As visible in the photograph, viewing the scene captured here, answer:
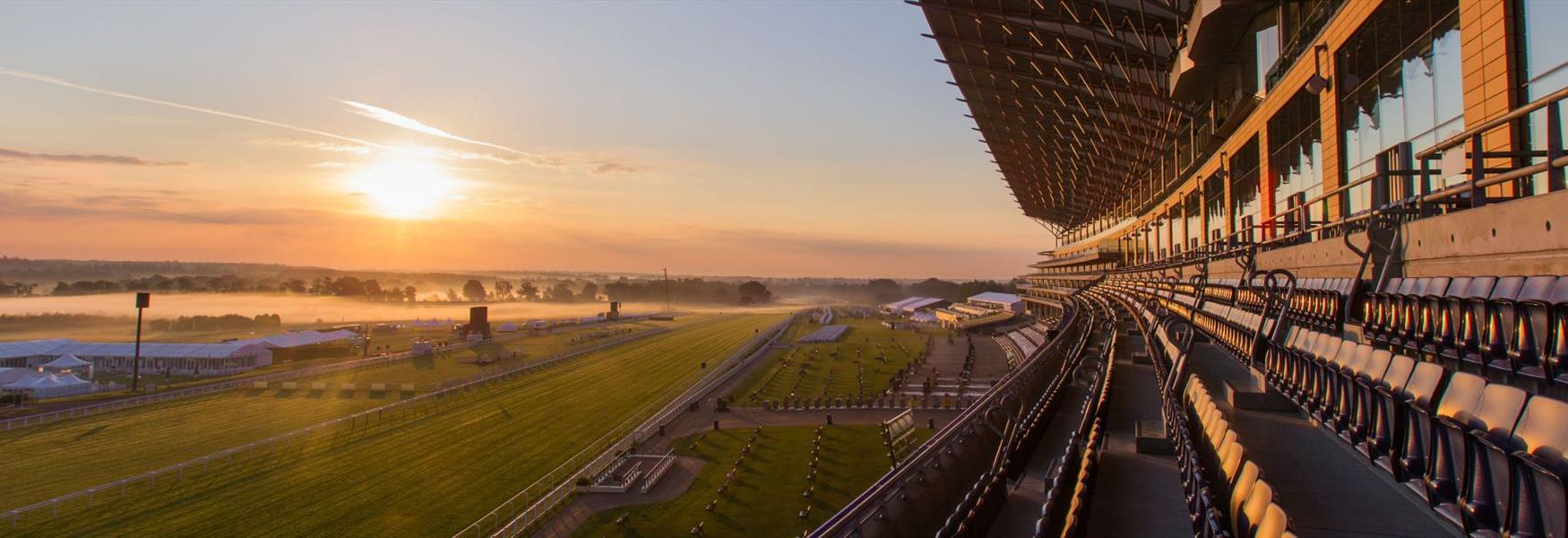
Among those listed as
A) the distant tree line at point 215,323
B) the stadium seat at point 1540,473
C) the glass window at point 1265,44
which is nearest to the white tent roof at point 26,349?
the distant tree line at point 215,323

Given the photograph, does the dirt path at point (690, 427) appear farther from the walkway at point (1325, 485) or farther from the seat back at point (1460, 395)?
the seat back at point (1460, 395)

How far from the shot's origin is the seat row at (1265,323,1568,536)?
8.55 ft

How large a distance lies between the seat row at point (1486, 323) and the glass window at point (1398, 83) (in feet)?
16.5

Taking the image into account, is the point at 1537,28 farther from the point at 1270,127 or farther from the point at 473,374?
the point at 473,374

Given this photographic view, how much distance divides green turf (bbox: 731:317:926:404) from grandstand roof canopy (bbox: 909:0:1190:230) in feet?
46.7

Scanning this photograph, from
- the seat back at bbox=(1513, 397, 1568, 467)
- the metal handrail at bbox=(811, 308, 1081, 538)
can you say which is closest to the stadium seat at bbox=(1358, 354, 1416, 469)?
the seat back at bbox=(1513, 397, 1568, 467)

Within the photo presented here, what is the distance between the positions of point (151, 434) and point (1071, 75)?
36.5 metres

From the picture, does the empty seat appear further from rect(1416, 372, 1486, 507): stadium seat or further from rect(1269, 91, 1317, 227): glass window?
rect(1269, 91, 1317, 227): glass window

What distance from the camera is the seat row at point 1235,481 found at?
109 inches

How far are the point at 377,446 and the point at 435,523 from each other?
10193 mm

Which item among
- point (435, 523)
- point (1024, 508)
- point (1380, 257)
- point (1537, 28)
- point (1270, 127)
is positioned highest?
point (1270, 127)

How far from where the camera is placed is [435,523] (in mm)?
18203

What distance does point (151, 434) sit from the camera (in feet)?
92.2

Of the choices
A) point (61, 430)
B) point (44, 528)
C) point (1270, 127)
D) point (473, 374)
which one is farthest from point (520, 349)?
point (1270, 127)
